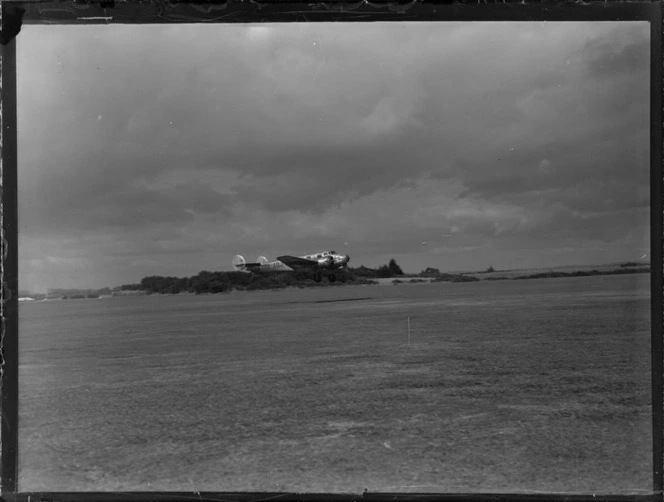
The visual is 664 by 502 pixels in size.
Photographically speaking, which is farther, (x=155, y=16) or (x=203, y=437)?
(x=203, y=437)

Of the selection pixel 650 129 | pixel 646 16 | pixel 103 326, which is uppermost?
pixel 646 16

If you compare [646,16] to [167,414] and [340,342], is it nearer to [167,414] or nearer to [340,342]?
[167,414]

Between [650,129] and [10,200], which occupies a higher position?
[650,129]

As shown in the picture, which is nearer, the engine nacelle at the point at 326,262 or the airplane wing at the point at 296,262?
the airplane wing at the point at 296,262

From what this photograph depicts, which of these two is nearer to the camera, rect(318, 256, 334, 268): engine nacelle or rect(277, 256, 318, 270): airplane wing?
rect(277, 256, 318, 270): airplane wing

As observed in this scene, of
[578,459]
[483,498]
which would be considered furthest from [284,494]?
[578,459]
